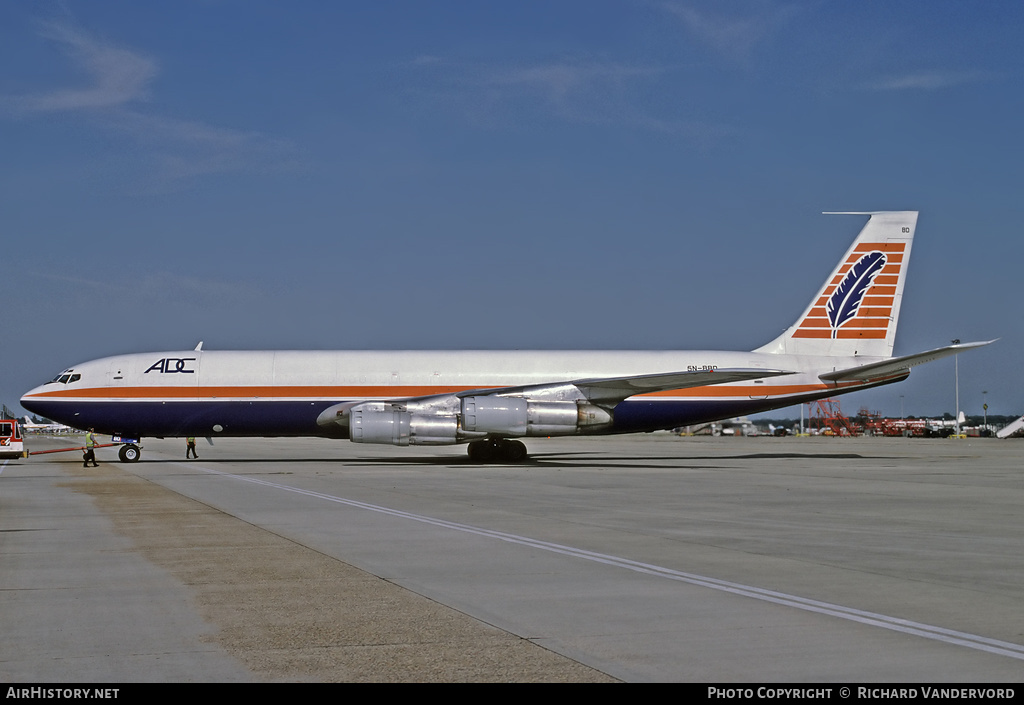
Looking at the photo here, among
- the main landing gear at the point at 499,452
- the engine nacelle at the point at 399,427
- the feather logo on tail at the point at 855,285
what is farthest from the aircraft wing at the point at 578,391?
the feather logo on tail at the point at 855,285

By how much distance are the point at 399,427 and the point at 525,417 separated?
14.2 feet

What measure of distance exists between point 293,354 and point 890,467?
21614 millimetres

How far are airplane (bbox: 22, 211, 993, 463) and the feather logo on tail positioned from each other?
1737mm

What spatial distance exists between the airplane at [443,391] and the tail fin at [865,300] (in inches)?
32.1

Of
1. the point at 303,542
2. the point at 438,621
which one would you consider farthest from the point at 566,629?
the point at 303,542

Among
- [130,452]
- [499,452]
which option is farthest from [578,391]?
[130,452]

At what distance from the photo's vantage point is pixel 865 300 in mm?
39812

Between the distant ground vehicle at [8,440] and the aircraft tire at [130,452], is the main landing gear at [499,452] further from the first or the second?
the distant ground vehicle at [8,440]

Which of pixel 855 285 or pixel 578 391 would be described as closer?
pixel 578 391

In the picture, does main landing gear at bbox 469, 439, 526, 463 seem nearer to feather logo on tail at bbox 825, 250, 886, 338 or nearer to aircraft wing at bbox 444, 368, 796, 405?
aircraft wing at bbox 444, 368, 796, 405

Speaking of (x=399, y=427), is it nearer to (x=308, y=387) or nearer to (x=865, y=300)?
(x=308, y=387)
